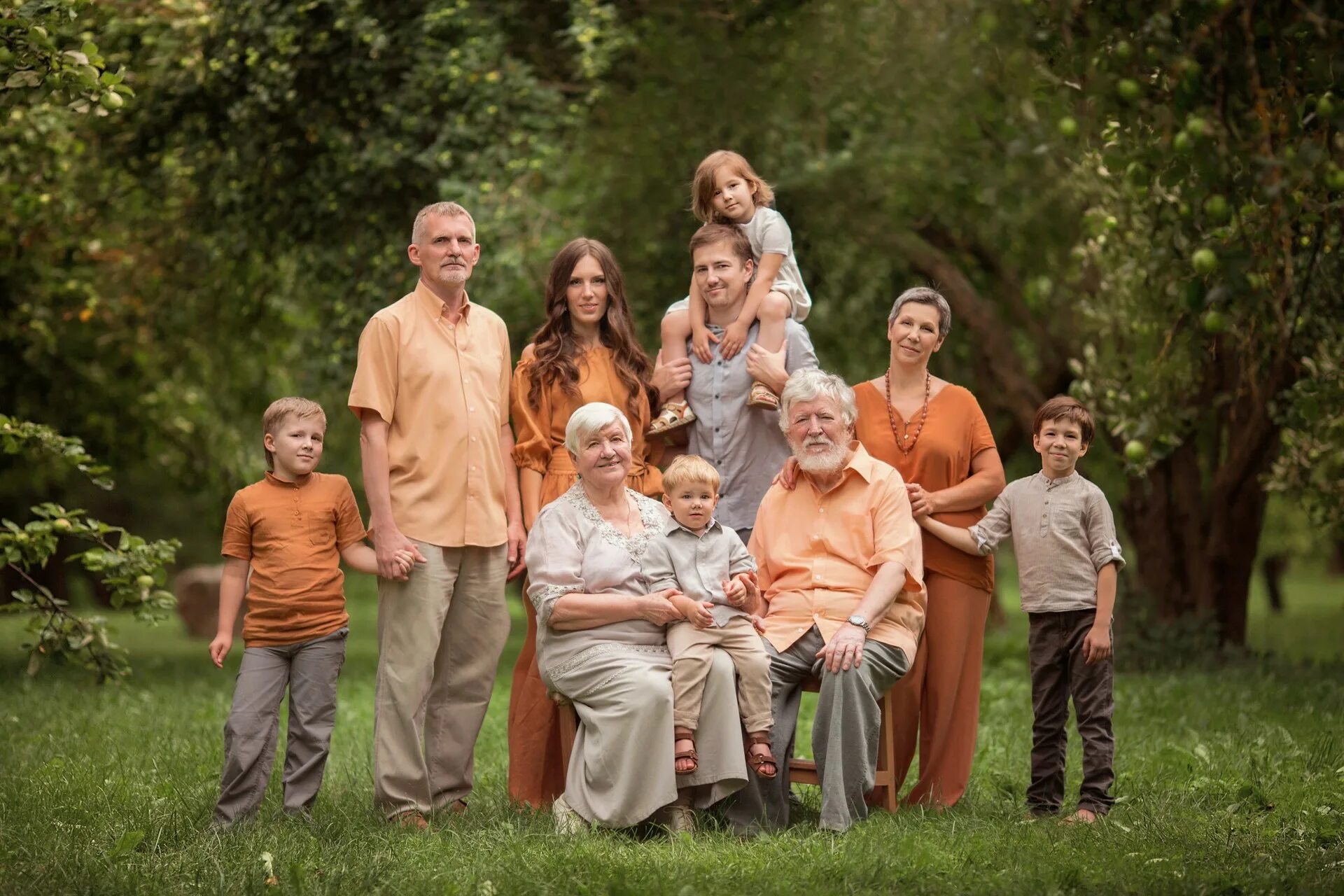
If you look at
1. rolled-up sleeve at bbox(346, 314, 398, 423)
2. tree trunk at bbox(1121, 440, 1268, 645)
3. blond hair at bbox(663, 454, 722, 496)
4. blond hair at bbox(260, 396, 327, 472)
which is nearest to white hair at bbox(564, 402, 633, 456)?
blond hair at bbox(663, 454, 722, 496)

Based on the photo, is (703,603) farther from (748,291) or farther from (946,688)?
(748,291)

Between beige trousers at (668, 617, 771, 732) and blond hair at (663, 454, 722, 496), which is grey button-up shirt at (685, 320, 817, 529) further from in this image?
beige trousers at (668, 617, 771, 732)

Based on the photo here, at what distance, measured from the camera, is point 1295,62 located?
14.5ft

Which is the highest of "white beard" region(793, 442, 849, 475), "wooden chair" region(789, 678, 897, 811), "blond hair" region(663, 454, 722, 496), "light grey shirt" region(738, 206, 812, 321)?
"light grey shirt" region(738, 206, 812, 321)

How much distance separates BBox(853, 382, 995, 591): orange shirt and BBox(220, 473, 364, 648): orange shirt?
2.09 metres

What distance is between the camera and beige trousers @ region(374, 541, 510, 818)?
5.34 m

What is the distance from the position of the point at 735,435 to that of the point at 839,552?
676 mm

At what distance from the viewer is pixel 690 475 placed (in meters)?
5.23

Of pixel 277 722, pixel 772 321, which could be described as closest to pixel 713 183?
pixel 772 321

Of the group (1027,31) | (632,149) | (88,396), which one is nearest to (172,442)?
(88,396)

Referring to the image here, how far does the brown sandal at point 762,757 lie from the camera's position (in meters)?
5.18

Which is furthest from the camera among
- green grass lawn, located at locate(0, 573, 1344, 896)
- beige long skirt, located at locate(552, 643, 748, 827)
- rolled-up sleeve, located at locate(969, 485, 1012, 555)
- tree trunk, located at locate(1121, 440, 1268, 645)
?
tree trunk, located at locate(1121, 440, 1268, 645)

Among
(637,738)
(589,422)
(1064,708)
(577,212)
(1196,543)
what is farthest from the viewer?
(1196,543)

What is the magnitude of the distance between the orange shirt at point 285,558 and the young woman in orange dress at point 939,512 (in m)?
2.16
